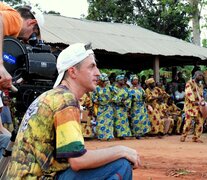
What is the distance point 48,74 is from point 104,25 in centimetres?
1397

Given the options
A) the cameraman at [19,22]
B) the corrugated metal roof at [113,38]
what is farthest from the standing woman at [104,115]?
the cameraman at [19,22]

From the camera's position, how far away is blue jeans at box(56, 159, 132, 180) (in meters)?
2.60

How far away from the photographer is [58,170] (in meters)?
2.70

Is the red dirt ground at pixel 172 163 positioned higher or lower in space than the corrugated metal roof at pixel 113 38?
lower

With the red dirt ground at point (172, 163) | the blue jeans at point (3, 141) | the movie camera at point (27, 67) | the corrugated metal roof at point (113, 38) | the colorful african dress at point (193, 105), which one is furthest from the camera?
the corrugated metal roof at point (113, 38)

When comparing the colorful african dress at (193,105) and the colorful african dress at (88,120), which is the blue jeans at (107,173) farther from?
the colorful african dress at (88,120)

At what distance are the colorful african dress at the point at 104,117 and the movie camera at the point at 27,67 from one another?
30.4ft

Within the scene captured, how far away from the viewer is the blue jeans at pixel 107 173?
8.53 feet

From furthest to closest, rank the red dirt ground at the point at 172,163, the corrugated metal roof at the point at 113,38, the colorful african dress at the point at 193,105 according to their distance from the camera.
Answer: the corrugated metal roof at the point at 113,38 → the colorful african dress at the point at 193,105 → the red dirt ground at the point at 172,163

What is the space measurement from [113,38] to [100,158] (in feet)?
39.5

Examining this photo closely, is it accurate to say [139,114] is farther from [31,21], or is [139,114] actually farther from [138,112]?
[31,21]

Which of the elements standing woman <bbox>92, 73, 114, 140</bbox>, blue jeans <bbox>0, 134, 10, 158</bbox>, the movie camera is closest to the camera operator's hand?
the movie camera

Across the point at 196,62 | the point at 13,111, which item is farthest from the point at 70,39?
the point at 13,111

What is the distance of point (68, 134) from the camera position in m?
2.53
